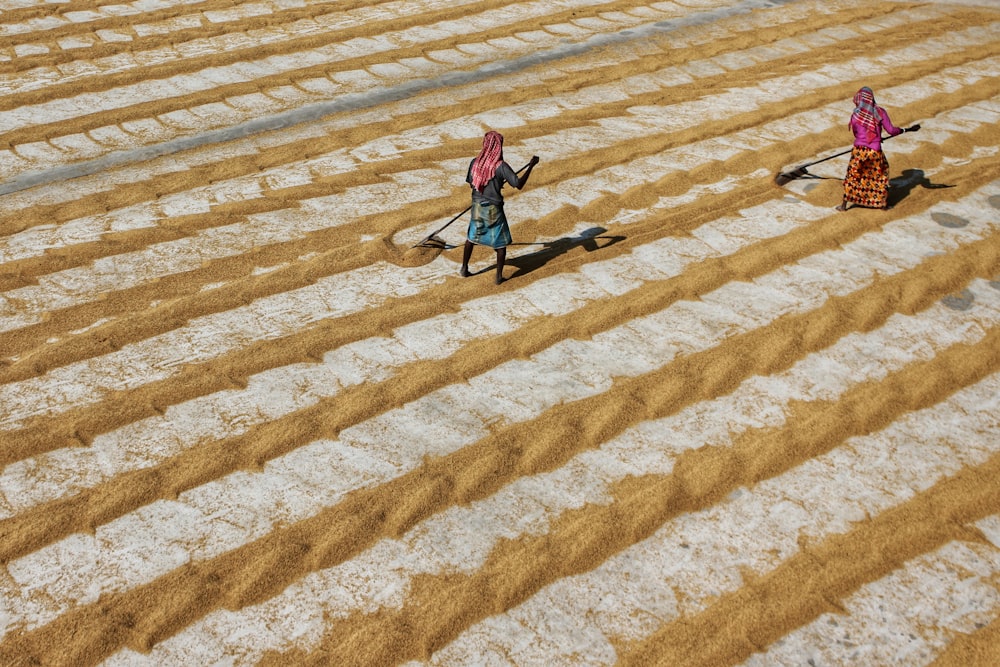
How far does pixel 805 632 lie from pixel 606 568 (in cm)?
98

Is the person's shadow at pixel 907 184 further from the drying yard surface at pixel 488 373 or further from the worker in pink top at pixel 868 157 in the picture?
the worker in pink top at pixel 868 157

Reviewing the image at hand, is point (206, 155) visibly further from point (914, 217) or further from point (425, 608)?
point (914, 217)

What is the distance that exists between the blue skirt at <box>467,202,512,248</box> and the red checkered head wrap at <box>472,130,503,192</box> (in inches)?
7.1

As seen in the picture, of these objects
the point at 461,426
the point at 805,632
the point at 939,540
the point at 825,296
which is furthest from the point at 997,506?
the point at 461,426

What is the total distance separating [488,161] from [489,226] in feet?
1.59

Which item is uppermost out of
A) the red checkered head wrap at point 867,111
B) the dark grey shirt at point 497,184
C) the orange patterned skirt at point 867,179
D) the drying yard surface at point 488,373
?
the red checkered head wrap at point 867,111

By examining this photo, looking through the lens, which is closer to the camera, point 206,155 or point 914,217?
point 914,217

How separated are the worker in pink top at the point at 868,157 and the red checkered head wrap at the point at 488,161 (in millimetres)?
3352

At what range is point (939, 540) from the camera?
4.48m

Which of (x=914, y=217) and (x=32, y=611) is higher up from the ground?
(x=914, y=217)

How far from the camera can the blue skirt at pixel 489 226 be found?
6.26 metres

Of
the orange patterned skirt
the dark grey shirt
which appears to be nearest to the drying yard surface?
the orange patterned skirt

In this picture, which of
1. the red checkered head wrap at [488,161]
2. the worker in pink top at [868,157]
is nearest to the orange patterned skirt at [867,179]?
the worker in pink top at [868,157]

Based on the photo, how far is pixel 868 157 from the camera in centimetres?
733
